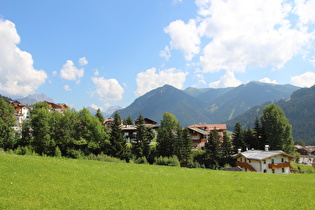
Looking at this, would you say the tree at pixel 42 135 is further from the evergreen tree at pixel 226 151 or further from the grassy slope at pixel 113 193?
the evergreen tree at pixel 226 151

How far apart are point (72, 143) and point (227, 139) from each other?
4677cm

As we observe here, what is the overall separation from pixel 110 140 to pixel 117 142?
2.57 m

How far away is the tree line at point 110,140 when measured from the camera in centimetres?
5403

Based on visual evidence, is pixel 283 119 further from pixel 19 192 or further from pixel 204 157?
pixel 19 192

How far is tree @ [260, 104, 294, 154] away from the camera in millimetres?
63188

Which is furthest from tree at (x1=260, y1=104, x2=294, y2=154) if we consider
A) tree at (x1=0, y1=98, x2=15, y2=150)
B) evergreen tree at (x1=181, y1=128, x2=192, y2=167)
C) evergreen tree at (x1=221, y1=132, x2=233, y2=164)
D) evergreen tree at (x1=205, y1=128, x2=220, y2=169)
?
tree at (x1=0, y1=98, x2=15, y2=150)

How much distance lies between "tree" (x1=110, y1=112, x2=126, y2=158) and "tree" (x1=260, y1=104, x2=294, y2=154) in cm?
4712

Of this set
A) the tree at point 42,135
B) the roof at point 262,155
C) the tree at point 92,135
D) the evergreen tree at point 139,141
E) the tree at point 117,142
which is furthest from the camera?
the evergreen tree at point 139,141

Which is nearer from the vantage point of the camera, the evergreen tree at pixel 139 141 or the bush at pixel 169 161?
the bush at pixel 169 161

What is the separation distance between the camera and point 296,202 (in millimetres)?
14375

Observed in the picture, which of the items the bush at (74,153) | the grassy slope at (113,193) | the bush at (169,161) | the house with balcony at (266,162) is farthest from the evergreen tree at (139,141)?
the grassy slope at (113,193)

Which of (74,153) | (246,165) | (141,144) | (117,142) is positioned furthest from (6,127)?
(246,165)

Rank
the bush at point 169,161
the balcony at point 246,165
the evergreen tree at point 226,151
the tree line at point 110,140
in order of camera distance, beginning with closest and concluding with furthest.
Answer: the balcony at point 246,165 → the bush at point 169,161 → the tree line at point 110,140 → the evergreen tree at point 226,151

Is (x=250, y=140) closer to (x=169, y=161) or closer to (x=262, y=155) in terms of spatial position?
(x=262, y=155)
